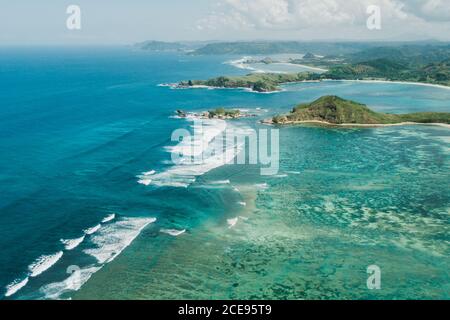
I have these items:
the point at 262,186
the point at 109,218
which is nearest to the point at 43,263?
the point at 109,218

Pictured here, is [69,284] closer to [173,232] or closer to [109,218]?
[173,232]

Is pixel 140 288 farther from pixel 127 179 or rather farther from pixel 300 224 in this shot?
pixel 127 179

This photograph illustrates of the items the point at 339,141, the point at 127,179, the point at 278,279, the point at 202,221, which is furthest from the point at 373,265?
the point at 339,141

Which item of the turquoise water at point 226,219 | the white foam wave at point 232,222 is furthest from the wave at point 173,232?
the white foam wave at point 232,222

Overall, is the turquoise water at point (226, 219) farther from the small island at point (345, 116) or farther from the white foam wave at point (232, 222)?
the small island at point (345, 116)

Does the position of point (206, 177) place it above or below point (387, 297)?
above

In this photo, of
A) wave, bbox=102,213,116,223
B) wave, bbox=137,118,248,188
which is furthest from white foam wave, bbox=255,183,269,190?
wave, bbox=102,213,116,223
